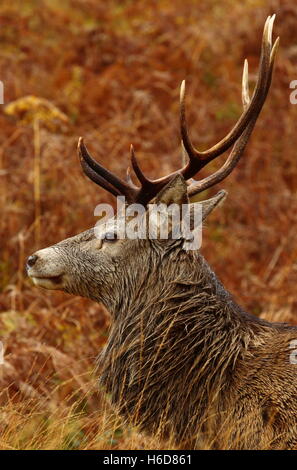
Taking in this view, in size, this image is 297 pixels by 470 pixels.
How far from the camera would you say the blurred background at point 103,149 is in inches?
233

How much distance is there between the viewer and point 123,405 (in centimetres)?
468

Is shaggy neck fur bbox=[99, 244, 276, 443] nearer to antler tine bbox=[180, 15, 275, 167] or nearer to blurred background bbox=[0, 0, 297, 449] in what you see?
blurred background bbox=[0, 0, 297, 449]

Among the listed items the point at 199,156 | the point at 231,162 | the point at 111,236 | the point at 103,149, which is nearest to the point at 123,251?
the point at 111,236

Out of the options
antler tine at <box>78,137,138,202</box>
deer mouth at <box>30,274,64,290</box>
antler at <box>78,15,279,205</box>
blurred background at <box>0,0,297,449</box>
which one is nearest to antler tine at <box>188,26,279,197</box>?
antler at <box>78,15,279,205</box>

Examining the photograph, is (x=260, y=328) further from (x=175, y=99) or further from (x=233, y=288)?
(x=175, y=99)

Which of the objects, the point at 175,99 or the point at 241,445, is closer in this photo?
the point at 241,445

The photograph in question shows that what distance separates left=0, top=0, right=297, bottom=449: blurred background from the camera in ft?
19.4

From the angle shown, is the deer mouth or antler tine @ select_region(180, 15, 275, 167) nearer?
the deer mouth

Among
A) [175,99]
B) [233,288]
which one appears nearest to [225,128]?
[175,99]

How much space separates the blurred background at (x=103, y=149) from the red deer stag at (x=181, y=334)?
0.87ft

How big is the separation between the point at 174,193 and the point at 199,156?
0.44 m

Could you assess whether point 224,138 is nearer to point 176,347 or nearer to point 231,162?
point 231,162

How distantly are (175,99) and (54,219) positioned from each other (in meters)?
3.53
